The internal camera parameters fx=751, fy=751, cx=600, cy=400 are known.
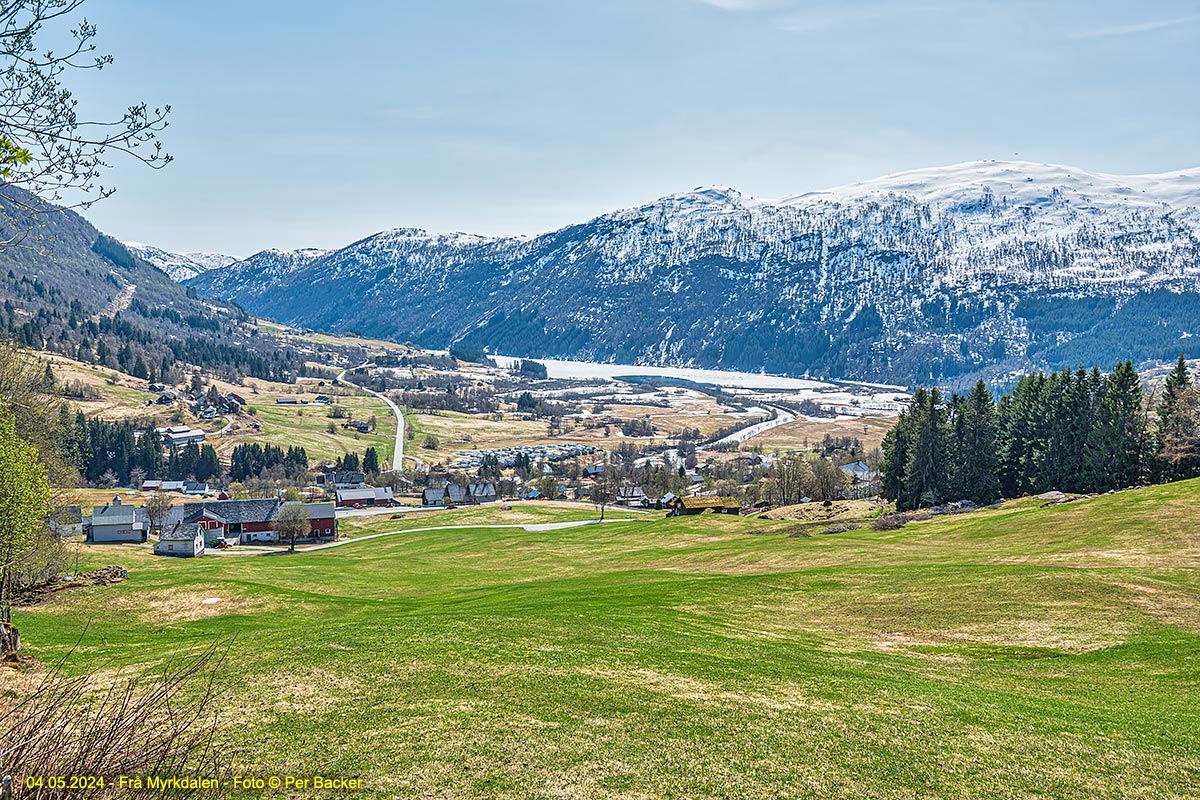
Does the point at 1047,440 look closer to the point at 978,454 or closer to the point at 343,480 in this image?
the point at 978,454

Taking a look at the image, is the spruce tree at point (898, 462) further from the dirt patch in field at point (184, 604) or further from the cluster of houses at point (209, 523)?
the dirt patch in field at point (184, 604)

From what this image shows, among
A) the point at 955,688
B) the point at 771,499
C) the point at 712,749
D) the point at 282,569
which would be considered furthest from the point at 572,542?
the point at 712,749

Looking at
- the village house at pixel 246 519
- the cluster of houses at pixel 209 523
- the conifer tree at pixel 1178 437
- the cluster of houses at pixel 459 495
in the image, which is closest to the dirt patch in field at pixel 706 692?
the conifer tree at pixel 1178 437

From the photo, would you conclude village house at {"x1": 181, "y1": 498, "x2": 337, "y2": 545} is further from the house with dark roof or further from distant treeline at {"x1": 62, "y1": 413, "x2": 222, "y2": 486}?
distant treeline at {"x1": 62, "y1": 413, "x2": 222, "y2": 486}

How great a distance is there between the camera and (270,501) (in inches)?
5074

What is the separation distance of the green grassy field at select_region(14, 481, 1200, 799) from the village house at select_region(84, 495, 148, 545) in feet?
228

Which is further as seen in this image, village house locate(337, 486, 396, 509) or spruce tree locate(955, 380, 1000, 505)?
village house locate(337, 486, 396, 509)

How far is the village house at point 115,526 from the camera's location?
108062 millimetres

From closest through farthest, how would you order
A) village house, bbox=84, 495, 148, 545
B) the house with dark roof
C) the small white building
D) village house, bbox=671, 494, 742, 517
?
the small white building
village house, bbox=84, 495, 148, 545
village house, bbox=671, 494, 742, 517
the house with dark roof

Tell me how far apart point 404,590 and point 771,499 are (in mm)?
95473

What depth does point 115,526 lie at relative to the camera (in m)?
109

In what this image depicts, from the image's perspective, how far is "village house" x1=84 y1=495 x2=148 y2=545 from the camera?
108062 mm

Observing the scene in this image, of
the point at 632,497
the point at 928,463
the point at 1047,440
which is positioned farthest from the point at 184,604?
the point at 632,497

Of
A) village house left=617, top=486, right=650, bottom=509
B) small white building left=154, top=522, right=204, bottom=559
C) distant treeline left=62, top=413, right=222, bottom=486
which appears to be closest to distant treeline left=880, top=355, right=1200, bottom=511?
village house left=617, top=486, right=650, bottom=509
